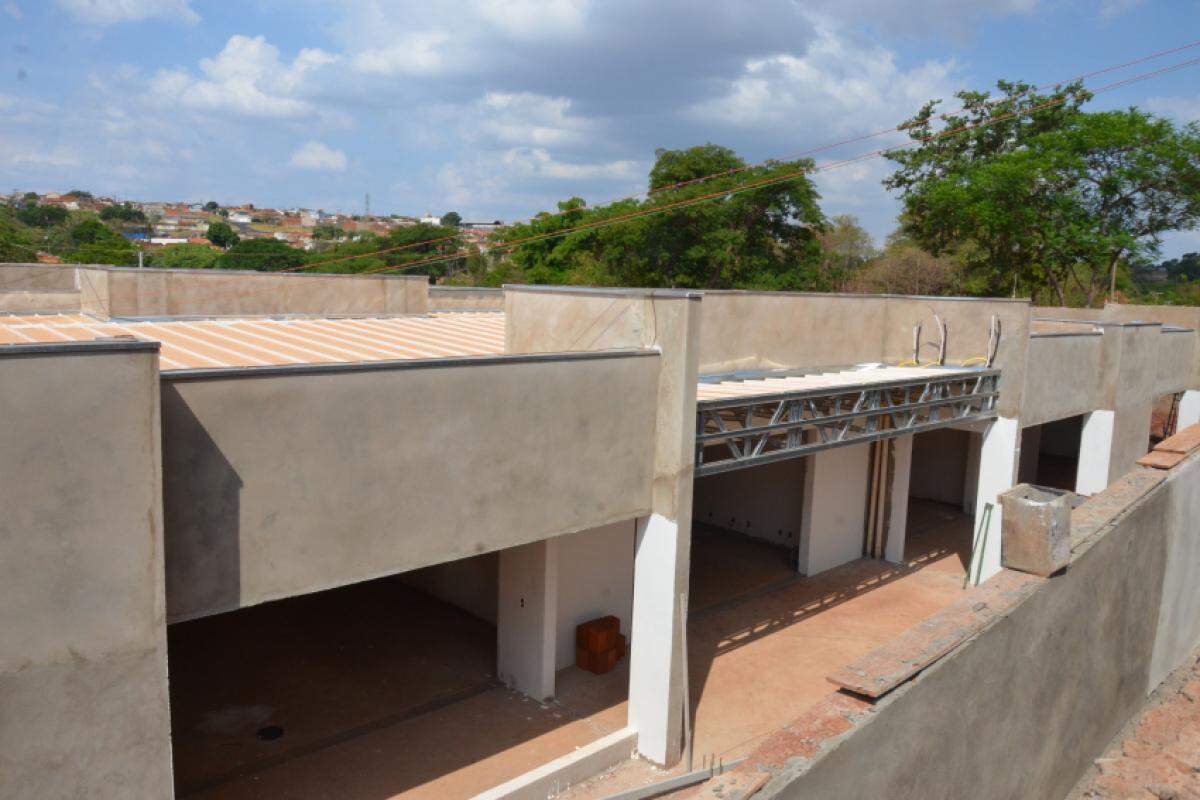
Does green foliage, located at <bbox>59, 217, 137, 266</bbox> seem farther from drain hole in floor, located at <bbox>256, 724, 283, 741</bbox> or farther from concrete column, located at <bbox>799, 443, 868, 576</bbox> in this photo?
drain hole in floor, located at <bbox>256, 724, 283, 741</bbox>

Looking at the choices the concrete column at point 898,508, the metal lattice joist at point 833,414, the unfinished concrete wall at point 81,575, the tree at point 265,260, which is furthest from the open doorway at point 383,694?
the tree at point 265,260

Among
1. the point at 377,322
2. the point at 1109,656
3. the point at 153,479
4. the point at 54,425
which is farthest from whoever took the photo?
the point at 377,322

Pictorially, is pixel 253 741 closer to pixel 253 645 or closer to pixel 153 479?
pixel 253 645

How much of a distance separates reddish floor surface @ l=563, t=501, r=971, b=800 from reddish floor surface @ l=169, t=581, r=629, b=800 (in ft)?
3.89

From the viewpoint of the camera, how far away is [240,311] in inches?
631

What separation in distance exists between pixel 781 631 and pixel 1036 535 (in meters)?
7.77

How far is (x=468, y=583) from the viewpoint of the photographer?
15039mm

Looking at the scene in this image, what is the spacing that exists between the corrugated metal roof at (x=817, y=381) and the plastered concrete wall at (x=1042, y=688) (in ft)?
13.7

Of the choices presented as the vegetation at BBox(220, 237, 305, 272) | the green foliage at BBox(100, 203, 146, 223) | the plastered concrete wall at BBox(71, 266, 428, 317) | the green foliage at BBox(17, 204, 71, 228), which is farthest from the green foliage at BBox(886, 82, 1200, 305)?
the green foliage at BBox(100, 203, 146, 223)

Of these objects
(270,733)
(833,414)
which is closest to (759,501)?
(833,414)

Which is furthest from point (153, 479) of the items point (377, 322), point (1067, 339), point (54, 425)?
point (1067, 339)

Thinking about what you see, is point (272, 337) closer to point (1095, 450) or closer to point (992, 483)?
point (992, 483)

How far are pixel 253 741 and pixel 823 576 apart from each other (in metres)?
11.1

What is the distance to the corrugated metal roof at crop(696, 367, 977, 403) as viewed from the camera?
40.0 ft
